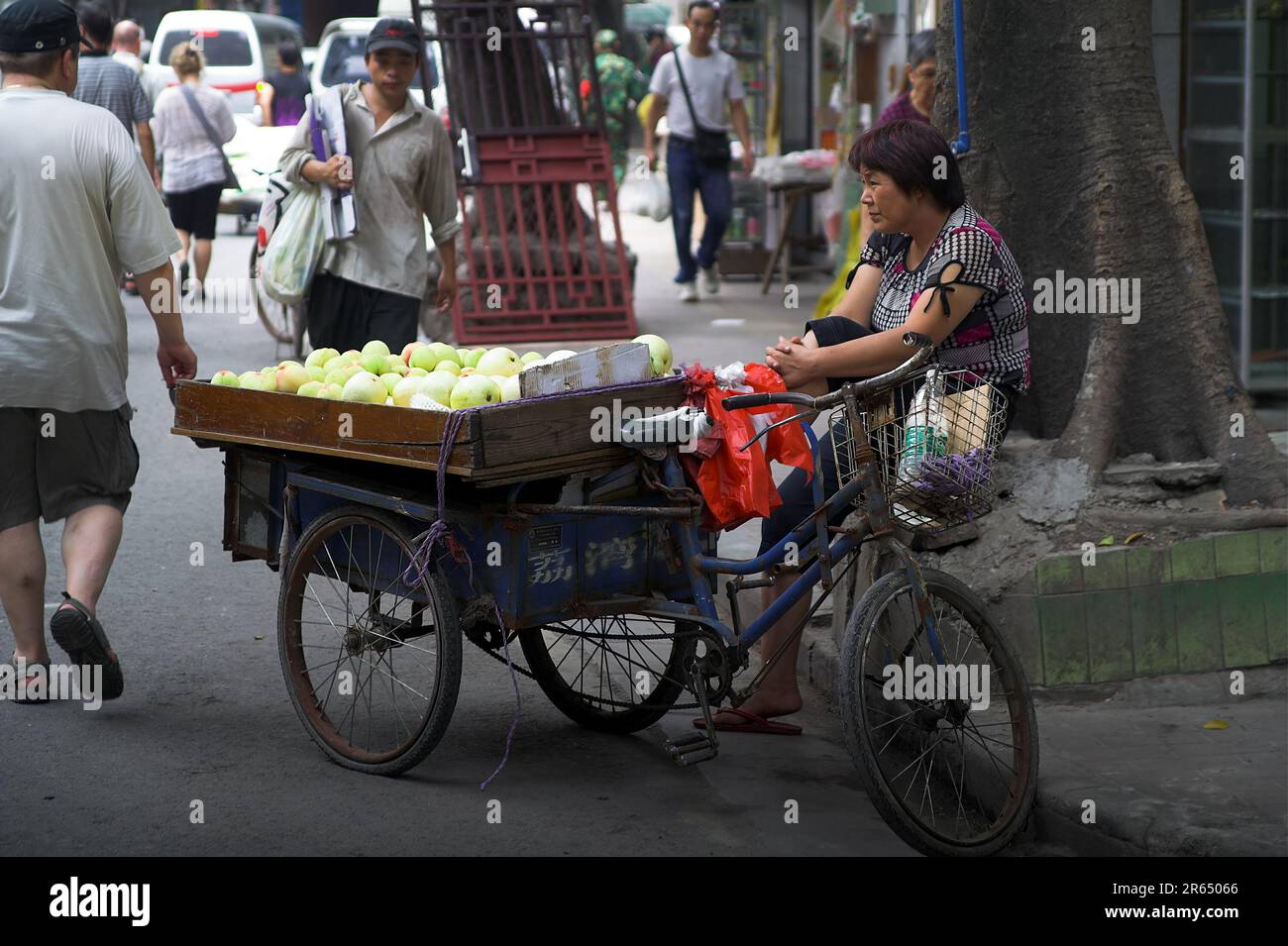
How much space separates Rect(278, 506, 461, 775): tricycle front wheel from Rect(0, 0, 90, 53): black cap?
1.75 meters

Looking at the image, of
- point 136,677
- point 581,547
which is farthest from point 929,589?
point 136,677

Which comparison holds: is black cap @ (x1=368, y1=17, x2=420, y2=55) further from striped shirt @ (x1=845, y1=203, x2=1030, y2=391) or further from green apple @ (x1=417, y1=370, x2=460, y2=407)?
striped shirt @ (x1=845, y1=203, x2=1030, y2=391)

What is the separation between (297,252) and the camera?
666 cm

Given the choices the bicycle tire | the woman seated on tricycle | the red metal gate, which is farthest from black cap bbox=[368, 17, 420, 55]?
the red metal gate

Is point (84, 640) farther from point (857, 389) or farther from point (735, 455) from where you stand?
point (857, 389)

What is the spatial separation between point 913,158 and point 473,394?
4.27ft

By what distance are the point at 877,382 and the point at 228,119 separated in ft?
32.4

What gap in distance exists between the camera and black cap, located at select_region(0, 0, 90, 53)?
16.2 ft

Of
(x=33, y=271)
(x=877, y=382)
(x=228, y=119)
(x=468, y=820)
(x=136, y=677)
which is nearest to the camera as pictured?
(x=877, y=382)

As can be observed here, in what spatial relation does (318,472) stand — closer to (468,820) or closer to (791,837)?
(468,820)

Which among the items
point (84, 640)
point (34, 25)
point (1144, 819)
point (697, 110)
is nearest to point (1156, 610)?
point (1144, 819)

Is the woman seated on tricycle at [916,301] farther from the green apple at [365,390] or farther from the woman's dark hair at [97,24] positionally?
the woman's dark hair at [97,24]

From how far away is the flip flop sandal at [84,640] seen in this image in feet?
15.6

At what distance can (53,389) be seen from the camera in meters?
4.99
